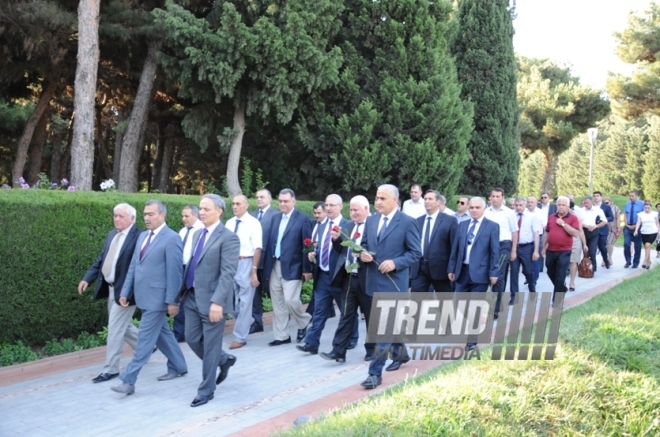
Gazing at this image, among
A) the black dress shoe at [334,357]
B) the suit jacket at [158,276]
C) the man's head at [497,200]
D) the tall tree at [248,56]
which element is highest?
the tall tree at [248,56]

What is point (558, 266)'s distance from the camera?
36.3 feet

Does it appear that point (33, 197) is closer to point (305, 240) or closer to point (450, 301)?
point (305, 240)

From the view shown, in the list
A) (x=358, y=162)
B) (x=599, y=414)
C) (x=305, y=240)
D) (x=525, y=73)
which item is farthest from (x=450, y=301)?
(x=525, y=73)

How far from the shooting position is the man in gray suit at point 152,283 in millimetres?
6352

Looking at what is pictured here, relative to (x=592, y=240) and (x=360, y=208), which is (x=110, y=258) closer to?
(x=360, y=208)

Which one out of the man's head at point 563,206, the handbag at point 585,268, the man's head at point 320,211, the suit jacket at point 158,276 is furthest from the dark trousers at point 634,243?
the suit jacket at point 158,276

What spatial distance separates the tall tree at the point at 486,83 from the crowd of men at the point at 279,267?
11.3m

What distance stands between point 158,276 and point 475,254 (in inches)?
166

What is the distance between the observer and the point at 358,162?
15.6m

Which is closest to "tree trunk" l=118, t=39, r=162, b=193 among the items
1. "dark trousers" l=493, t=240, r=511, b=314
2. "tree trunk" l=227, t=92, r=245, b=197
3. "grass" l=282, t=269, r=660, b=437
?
"tree trunk" l=227, t=92, r=245, b=197

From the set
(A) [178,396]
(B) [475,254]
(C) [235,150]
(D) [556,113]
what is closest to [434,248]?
(B) [475,254]

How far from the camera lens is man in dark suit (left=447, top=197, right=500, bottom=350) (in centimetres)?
827

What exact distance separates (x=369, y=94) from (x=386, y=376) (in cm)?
1078

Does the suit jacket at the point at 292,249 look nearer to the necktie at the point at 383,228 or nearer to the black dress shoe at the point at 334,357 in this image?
the black dress shoe at the point at 334,357
